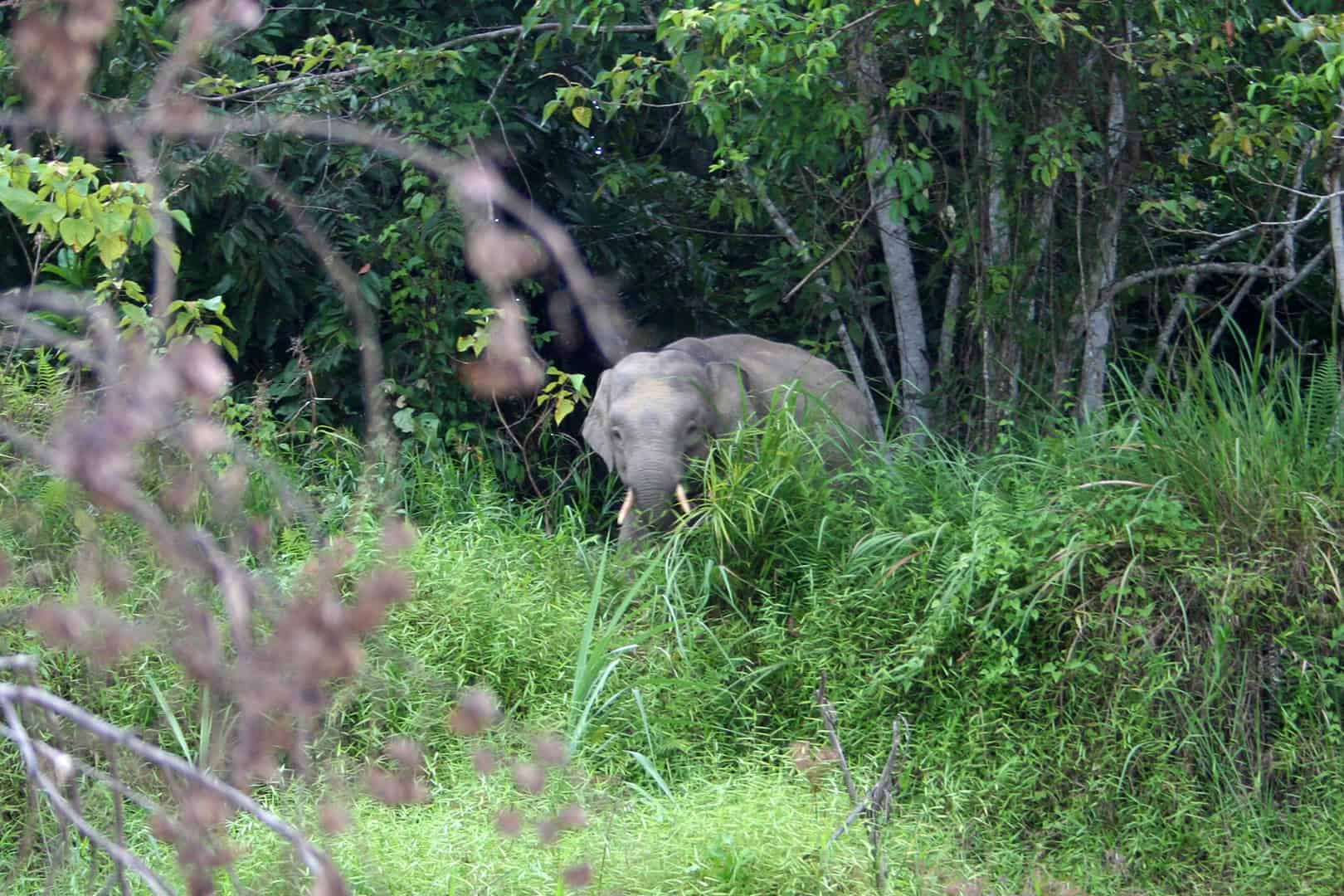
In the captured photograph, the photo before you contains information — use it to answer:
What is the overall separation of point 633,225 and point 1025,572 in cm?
346

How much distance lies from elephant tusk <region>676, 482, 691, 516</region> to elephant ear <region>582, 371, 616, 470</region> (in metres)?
0.37

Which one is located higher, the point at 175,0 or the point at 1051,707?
the point at 175,0

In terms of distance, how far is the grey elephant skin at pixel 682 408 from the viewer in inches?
247

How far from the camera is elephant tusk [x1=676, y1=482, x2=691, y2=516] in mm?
6051

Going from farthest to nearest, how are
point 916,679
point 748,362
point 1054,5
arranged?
point 748,362 < point 1054,5 < point 916,679

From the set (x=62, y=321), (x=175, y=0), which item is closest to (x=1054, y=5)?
(x=175, y=0)

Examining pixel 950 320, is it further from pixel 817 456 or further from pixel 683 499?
pixel 683 499

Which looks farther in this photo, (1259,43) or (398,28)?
(398,28)

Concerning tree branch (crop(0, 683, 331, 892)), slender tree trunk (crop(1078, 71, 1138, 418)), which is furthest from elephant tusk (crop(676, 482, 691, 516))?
tree branch (crop(0, 683, 331, 892))

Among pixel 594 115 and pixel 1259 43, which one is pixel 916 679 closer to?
pixel 1259 43

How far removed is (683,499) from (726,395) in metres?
0.61

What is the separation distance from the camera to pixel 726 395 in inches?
255

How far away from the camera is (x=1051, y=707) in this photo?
4840 mm

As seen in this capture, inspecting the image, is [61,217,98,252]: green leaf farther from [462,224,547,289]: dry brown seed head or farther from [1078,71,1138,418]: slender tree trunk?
[1078,71,1138,418]: slender tree trunk
